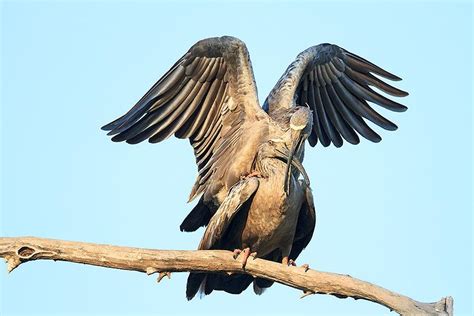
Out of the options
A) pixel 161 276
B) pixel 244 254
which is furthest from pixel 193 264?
pixel 244 254

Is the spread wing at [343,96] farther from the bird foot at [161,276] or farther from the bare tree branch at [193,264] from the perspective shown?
the bird foot at [161,276]

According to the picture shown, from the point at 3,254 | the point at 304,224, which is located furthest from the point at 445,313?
the point at 3,254

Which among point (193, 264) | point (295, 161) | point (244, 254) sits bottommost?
point (193, 264)

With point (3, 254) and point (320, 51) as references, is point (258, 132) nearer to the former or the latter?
point (320, 51)

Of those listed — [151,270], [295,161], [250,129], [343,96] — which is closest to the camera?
[151,270]

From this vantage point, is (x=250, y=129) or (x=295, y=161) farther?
(x=250, y=129)

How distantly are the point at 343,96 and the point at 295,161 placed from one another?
270 cm

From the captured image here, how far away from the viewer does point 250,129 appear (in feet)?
38.7

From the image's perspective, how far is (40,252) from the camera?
947cm

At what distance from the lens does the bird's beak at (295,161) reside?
426 inches

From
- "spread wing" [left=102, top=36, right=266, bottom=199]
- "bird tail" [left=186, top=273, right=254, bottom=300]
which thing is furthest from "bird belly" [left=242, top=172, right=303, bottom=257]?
"spread wing" [left=102, top=36, right=266, bottom=199]

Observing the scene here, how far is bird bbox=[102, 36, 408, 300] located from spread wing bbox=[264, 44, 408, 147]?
13mm

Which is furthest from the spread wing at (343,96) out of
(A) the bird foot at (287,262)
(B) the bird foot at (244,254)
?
(B) the bird foot at (244,254)

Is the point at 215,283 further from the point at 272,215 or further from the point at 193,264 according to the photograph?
the point at 193,264
